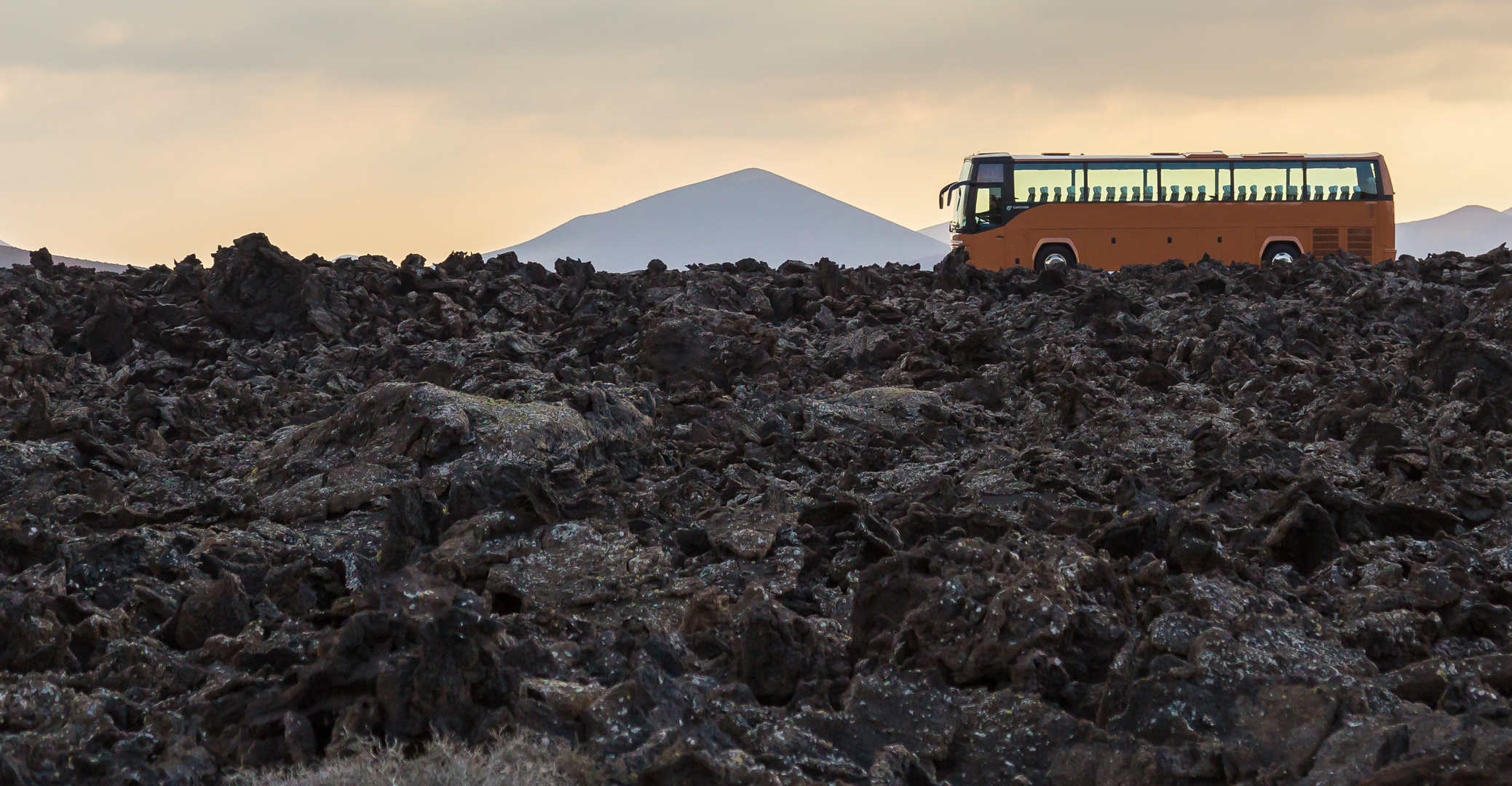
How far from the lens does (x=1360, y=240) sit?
28.4 meters

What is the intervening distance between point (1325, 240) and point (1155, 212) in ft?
12.9

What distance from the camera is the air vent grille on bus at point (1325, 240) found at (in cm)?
2827

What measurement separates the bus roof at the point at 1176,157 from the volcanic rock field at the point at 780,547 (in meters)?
12.9

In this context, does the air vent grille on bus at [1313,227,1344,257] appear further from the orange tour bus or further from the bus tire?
the bus tire

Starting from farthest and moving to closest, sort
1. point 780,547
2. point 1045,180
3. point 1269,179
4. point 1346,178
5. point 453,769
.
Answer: point 1346,178, point 1269,179, point 1045,180, point 780,547, point 453,769

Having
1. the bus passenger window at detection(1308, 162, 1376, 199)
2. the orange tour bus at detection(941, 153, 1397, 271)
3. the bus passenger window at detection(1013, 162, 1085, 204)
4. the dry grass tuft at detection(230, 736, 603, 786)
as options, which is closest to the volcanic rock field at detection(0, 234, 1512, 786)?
the dry grass tuft at detection(230, 736, 603, 786)

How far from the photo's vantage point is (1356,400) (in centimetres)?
1062

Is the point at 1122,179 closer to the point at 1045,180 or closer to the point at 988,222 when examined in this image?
the point at 1045,180

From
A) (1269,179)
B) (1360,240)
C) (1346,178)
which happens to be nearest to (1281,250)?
(1269,179)

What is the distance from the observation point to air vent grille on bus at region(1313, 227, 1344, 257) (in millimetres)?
28266

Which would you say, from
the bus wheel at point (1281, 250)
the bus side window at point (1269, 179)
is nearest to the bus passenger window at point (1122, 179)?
the bus side window at point (1269, 179)

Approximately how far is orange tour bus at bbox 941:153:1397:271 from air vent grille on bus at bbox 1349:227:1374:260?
0.11 feet

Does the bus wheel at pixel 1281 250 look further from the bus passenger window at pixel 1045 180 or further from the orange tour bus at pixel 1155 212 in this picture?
the bus passenger window at pixel 1045 180

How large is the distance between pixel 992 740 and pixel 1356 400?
7202 millimetres
